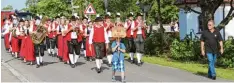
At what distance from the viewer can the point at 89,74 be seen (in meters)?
13.9

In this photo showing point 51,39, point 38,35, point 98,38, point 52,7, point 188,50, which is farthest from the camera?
point 52,7

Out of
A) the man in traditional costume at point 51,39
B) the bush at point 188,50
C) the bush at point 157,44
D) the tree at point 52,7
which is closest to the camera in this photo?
the bush at point 188,50

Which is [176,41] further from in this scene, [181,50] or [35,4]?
[35,4]

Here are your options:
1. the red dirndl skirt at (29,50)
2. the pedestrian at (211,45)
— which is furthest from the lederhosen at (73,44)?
the pedestrian at (211,45)

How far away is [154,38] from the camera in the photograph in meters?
22.1

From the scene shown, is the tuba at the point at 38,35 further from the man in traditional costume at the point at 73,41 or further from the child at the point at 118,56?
the child at the point at 118,56

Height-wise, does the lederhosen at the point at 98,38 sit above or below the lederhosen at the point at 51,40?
above

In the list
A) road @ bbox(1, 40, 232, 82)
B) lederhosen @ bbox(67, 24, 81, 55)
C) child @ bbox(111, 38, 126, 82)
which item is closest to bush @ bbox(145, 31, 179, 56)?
road @ bbox(1, 40, 232, 82)

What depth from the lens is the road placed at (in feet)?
41.3

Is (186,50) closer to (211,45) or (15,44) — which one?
(211,45)

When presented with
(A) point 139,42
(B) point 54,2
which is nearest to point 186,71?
(A) point 139,42

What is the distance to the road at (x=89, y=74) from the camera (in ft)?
41.3

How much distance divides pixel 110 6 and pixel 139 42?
18.9 m

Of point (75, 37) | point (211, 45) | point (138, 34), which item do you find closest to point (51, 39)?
point (75, 37)
